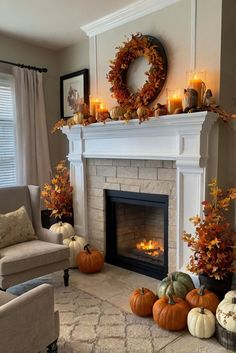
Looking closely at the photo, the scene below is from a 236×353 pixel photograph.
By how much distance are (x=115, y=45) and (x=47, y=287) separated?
2743 mm

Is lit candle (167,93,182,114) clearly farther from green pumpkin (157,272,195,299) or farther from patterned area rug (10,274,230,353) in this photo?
patterned area rug (10,274,230,353)

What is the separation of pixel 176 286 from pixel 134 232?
4.41 feet

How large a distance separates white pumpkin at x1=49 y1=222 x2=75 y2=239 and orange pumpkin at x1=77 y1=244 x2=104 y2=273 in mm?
334

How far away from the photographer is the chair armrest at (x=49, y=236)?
3064 millimetres

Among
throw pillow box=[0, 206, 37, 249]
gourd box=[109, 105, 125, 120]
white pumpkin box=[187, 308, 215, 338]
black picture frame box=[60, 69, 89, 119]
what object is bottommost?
white pumpkin box=[187, 308, 215, 338]

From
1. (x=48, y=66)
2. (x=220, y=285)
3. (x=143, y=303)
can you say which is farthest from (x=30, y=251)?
(x=48, y=66)

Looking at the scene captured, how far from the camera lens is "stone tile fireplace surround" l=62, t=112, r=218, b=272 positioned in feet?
8.79

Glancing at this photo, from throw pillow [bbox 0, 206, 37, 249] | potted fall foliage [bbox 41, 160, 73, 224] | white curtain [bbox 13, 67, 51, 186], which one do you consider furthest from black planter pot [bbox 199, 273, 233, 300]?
white curtain [bbox 13, 67, 51, 186]

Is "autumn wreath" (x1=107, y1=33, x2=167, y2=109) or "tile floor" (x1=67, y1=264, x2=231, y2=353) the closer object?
"tile floor" (x1=67, y1=264, x2=231, y2=353)

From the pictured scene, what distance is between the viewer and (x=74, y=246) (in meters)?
3.42

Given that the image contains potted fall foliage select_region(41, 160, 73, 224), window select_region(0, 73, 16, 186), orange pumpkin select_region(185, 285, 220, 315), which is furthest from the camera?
window select_region(0, 73, 16, 186)

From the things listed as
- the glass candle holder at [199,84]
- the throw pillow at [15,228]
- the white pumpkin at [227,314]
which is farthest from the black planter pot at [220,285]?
the throw pillow at [15,228]

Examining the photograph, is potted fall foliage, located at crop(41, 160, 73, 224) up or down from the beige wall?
down

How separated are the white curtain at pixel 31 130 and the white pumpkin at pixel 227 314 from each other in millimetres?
2918
